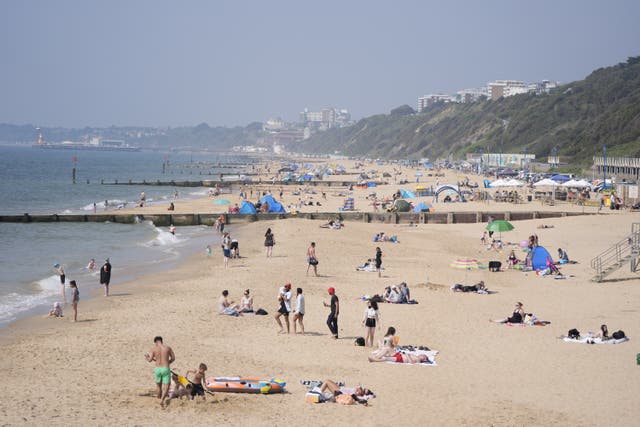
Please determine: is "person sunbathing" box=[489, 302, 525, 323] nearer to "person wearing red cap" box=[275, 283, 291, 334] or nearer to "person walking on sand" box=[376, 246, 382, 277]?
"person wearing red cap" box=[275, 283, 291, 334]

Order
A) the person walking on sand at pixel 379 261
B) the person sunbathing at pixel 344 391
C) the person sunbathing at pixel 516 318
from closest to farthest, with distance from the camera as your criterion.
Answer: the person sunbathing at pixel 344 391 < the person sunbathing at pixel 516 318 < the person walking on sand at pixel 379 261

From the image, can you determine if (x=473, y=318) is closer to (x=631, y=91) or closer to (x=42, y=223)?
(x=42, y=223)

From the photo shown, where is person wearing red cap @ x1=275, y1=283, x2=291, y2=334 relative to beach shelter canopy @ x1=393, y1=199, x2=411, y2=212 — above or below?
below

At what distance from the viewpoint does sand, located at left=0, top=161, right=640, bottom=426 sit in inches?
421

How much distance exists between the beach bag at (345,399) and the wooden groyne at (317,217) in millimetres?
29700

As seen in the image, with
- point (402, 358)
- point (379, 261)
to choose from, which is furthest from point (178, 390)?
point (379, 261)

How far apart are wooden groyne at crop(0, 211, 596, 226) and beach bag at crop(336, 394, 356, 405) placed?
97.4 ft

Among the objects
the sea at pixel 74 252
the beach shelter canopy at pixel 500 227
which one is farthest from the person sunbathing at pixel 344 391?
the beach shelter canopy at pixel 500 227

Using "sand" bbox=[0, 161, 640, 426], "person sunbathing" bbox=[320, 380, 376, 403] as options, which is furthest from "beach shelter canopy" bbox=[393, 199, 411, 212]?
"person sunbathing" bbox=[320, 380, 376, 403]

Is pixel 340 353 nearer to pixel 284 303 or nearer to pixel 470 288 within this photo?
pixel 284 303

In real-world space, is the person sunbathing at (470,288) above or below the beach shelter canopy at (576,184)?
below

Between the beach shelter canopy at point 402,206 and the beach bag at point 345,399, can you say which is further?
the beach shelter canopy at point 402,206

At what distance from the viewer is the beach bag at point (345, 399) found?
11.1 meters

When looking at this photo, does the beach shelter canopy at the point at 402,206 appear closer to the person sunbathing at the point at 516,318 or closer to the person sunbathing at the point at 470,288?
the person sunbathing at the point at 470,288
